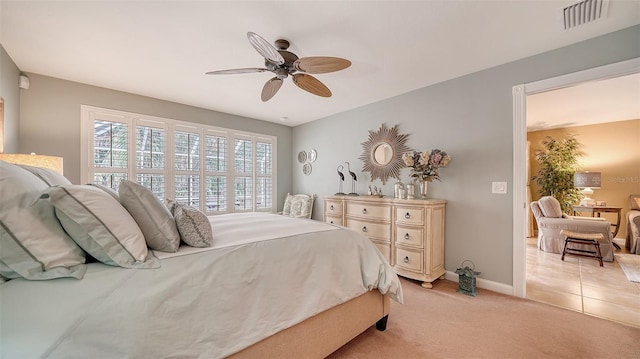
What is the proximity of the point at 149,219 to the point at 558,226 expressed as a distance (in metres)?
5.46

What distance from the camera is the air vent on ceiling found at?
5.53 ft

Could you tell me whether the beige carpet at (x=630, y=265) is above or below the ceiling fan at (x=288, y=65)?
below

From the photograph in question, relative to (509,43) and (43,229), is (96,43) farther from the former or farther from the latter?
(509,43)

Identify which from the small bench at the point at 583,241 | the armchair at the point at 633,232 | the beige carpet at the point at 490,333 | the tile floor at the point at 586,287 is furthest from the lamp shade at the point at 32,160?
the armchair at the point at 633,232

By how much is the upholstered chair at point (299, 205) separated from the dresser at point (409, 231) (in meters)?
1.47

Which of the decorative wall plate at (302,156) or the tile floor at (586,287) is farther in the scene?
the decorative wall plate at (302,156)

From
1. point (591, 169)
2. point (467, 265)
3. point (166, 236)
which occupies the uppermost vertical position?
point (591, 169)

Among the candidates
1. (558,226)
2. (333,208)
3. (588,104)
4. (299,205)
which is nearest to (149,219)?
(333,208)

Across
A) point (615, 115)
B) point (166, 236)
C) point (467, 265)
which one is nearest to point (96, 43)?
point (166, 236)

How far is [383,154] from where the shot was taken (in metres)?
3.58

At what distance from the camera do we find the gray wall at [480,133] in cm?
221

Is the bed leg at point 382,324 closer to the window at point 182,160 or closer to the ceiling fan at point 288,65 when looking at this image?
the ceiling fan at point 288,65

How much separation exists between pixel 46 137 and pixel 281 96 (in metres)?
2.89

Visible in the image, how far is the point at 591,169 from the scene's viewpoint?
4.92m
